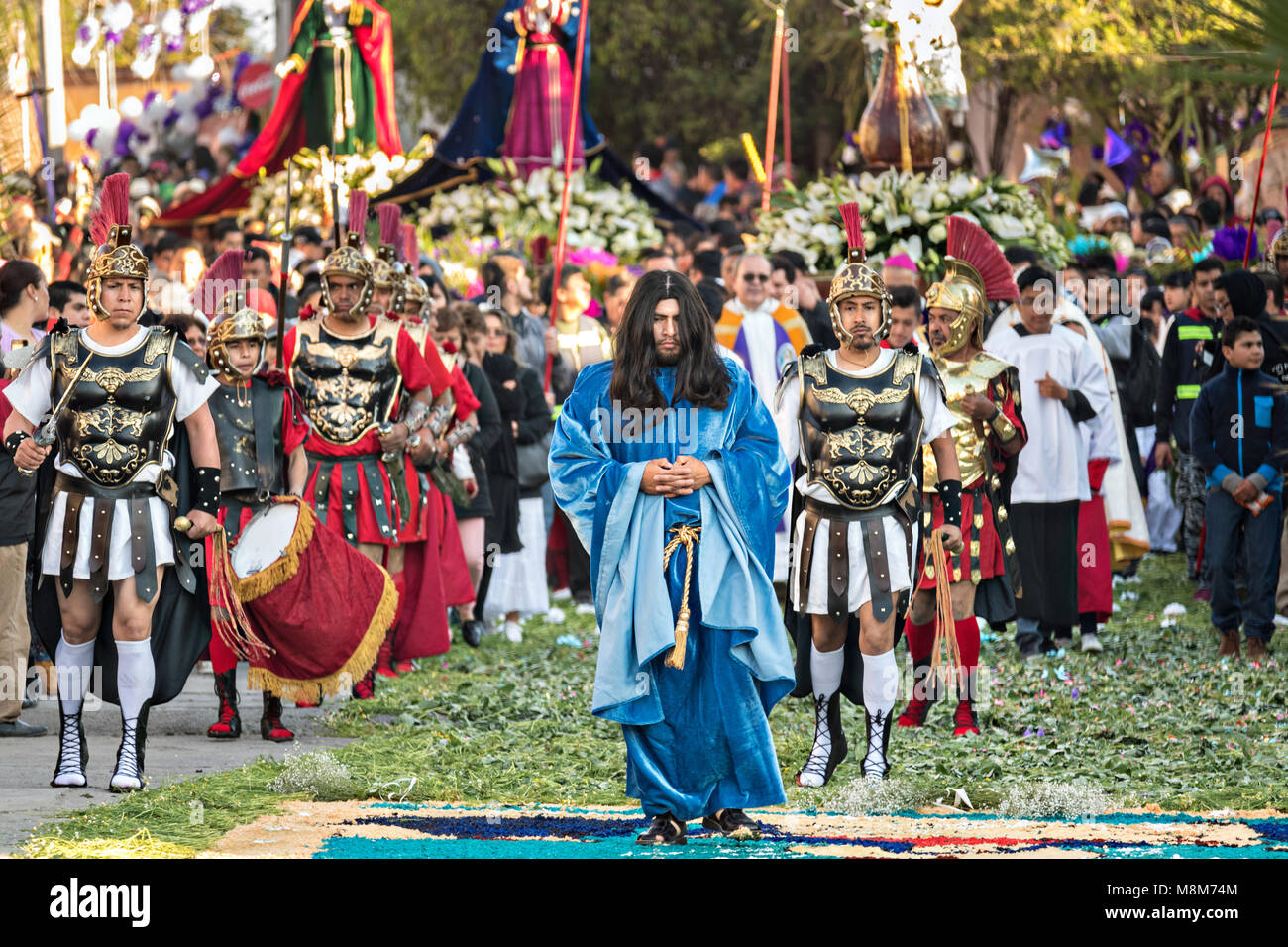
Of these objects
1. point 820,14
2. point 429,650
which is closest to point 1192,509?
point 429,650

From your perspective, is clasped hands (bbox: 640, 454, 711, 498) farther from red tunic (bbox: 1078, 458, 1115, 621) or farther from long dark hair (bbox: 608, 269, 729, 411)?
red tunic (bbox: 1078, 458, 1115, 621)

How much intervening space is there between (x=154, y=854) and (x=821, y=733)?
2.90 metres

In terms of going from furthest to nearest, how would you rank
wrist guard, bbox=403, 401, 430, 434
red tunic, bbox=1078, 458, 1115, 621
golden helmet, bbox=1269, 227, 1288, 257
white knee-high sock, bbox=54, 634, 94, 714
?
golden helmet, bbox=1269, 227, 1288, 257 < red tunic, bbox=1078, 458, 1115, 621 < wrist guard, bbox=403, 401, 430, 434 < white knee-high sock, bbox=54, 634, 94, 714

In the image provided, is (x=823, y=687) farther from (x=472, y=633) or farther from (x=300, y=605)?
(x=472, y=633)

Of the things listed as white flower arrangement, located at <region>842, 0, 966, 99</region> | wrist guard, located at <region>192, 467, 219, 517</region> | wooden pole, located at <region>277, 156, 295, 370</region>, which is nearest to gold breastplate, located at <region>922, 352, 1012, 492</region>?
wooden pole, located at <region>277, 156, 295, 370</region>

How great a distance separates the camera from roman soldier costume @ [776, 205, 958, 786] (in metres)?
7.71

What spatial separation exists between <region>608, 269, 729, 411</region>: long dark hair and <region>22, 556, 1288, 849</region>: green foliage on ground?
156cm

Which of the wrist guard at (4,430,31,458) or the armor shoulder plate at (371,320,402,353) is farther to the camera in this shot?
the armor shoulder plate at (371,320,402,353)

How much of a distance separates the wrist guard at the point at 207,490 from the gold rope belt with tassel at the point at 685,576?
2.03 meters

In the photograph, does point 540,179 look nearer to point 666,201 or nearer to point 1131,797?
point 666,201

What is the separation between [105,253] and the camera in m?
7.49

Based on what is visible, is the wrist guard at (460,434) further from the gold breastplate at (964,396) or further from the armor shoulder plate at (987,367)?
the armor shoulder plate at (987,367)

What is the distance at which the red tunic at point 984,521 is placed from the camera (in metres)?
8.93

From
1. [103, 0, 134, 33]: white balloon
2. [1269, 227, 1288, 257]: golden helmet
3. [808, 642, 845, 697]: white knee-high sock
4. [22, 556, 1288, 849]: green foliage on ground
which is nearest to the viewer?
[22, 556, 1288, 849]: green foliage on ground
